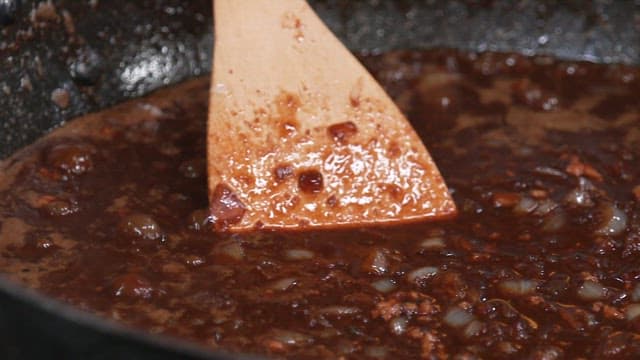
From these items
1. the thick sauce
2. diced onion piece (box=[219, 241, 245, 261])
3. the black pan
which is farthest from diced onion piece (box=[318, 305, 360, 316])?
the black pan

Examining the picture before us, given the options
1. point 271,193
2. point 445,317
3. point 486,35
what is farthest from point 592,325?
point 486,35

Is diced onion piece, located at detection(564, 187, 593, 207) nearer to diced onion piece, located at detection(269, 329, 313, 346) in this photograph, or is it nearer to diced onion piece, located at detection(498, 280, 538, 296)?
diced onion piece, located at detection(498, 280, 538, 296)

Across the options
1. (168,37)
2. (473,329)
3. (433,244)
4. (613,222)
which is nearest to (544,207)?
(613,222)

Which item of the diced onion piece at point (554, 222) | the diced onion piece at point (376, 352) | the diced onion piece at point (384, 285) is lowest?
the diced onion piece at point (376, 352)

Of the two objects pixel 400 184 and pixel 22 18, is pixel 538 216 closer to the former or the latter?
pixel 400 184

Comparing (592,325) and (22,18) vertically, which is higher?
(22,18)

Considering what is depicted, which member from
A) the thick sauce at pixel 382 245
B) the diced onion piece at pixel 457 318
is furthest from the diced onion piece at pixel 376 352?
the diced onion piece at pixel 457 318

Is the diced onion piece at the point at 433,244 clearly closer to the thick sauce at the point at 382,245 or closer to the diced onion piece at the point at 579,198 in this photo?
the thick sauce at the point at 382,245
